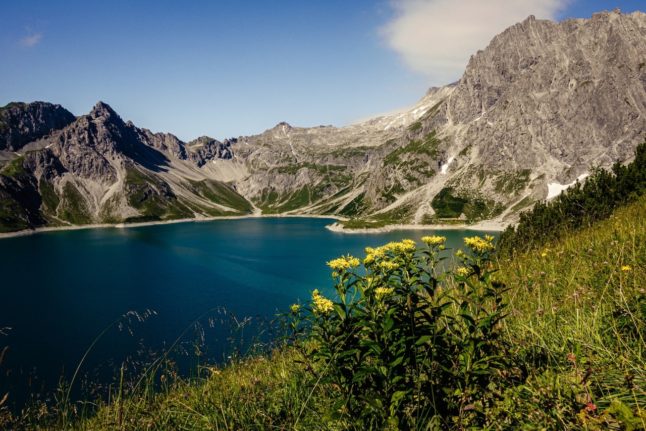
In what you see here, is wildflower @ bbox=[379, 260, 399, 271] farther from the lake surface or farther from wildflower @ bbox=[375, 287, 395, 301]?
the lake surface

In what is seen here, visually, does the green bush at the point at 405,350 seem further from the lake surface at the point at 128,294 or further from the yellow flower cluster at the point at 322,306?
the lake surface at the point at 128,294

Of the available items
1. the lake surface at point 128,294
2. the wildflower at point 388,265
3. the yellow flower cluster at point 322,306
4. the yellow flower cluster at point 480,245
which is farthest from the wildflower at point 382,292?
the lake surface at point 128,294

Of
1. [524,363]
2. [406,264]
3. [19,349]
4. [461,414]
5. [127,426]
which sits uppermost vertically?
[406,264]

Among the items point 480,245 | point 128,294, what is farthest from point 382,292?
point 128,294

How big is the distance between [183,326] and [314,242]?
125 metres

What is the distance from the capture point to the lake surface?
54.1m

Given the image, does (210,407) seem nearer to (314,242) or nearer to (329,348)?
(329,348)

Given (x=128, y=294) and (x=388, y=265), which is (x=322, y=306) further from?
(x=128, y=294)

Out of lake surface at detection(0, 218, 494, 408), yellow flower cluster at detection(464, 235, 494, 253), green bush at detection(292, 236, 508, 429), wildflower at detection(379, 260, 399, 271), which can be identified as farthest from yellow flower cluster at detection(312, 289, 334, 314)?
lake surface at detection(0, 218, 494, 408)

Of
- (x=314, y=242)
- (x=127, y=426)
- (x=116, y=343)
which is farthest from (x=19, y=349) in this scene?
(x=314, y=242)

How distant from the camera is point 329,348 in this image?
5.39 metres

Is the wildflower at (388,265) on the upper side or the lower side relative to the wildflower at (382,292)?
upper

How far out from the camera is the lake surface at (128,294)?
54062 millimetres

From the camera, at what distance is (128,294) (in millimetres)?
92375
